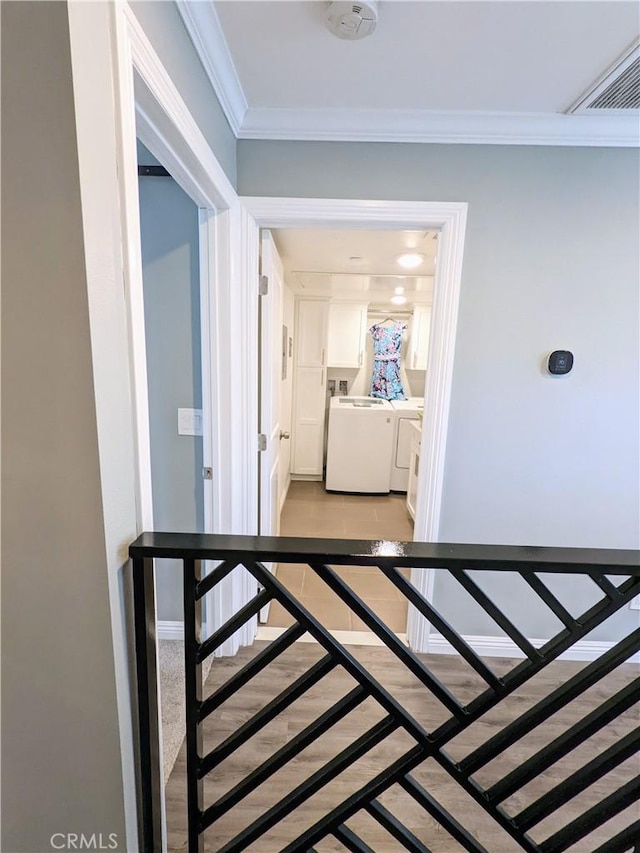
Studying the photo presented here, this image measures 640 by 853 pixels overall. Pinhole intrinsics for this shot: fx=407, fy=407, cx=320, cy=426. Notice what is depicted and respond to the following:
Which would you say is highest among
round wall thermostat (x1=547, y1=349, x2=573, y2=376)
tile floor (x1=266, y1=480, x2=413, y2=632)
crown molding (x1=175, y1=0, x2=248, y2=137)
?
crown molding (x1=175, y1=0, x2=248, y2=137)

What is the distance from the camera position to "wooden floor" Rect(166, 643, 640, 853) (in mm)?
1310

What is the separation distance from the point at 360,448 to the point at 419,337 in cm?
155

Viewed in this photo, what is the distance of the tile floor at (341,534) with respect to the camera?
7.70 feet

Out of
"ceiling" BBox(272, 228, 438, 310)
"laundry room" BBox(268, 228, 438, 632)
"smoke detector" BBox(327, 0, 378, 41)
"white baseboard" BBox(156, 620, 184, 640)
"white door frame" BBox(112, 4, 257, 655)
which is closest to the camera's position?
"white door frame" BBox(112, 4, 257, 655)

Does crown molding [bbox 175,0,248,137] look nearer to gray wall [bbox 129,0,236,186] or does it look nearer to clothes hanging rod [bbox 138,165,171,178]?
gray wall [bbox 129,0,236,186]

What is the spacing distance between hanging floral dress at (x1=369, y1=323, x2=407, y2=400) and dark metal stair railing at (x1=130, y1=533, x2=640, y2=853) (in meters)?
4.15

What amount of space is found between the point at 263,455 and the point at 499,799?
1.50 meters

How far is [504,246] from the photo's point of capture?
1.74 m

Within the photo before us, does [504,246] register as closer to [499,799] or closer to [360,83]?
[360,83]

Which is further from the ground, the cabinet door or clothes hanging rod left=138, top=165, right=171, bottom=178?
clothes hanging rod left=138, top=165, right=171, bottom=178

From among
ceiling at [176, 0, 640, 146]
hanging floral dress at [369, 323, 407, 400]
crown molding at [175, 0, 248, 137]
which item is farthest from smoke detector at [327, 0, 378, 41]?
hanging floral dress at [369, 323, 407, 400]

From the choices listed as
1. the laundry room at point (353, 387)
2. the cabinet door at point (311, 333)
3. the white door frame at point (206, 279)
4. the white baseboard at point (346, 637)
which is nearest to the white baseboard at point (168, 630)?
the white door frame at point (206, 279)

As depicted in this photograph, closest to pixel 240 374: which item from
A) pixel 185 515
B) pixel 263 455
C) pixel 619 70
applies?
pixel 263 455

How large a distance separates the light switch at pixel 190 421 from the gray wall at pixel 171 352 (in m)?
0.02
